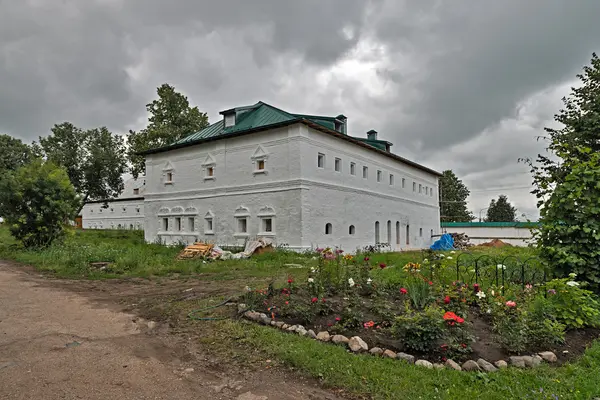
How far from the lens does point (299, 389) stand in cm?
399

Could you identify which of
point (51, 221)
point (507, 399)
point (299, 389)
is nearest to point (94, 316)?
point (299, 389)

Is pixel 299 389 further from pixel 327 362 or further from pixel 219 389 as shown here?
pixel 219 389

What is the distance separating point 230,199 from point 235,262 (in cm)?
763

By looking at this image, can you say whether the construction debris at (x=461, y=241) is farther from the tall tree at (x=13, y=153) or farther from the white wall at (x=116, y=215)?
the tall tree at (x=13, y=153)

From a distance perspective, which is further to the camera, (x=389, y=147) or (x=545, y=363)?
(x=389, y=147)

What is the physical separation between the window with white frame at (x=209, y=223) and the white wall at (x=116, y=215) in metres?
A: 30.1

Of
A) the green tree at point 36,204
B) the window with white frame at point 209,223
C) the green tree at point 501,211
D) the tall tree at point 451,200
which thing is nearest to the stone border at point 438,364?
the green tree at point 36,204

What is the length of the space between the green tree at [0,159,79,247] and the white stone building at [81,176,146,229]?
112 ft

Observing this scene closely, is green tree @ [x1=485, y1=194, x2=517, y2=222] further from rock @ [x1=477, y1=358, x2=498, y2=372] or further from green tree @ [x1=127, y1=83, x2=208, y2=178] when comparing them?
rock @ [x1=477, y1=358, x2=498, y2=372]

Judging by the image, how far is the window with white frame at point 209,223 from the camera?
23.8m

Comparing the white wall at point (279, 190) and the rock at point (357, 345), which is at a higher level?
the white wall at point (279, 190)

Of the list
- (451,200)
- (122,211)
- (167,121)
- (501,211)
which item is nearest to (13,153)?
(122,211)

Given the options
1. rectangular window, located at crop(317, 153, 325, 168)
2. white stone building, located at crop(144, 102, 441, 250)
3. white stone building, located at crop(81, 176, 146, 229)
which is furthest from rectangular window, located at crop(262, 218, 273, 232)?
white stone building, located at crop(81, 176, 146, 229)

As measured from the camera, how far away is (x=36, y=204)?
57.6ft
